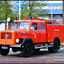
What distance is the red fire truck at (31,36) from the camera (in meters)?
13.4

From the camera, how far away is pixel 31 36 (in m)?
14.2

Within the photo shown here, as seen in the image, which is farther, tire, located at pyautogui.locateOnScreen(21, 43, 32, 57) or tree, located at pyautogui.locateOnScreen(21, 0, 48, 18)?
tree, located at pyautogui.locateOnScreen(21, 0, 48, 18)

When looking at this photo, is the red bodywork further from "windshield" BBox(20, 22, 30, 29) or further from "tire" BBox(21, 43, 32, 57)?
"tire" BBox(21, 43, 32, 57)

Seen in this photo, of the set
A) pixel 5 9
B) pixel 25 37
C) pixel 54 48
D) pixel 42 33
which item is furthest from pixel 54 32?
pixel 5 9

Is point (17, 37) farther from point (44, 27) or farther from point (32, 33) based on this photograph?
point (44, 27)

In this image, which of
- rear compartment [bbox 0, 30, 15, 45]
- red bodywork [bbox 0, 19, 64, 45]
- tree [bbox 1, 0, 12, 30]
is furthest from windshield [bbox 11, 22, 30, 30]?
tree [bbox 1, 0, 12, 30]

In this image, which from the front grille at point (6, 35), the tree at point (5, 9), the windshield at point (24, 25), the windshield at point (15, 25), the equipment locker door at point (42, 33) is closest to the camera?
the front grille at point (6, 35)

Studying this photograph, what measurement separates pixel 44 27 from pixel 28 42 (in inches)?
92.1

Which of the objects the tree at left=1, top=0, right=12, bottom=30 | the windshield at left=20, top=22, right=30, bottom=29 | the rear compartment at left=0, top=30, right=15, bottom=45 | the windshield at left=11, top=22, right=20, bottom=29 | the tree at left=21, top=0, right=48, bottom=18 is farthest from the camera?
the tree at left=1, top=0, right=12, bottom=30

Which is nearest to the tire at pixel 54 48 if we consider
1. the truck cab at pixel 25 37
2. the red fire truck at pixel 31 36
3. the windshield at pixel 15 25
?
the red fire truck at pixel 31 36

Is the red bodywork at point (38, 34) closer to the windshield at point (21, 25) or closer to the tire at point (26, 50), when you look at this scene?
the windshield at point (21, 25)

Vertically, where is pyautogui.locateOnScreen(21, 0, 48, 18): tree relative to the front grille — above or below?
above

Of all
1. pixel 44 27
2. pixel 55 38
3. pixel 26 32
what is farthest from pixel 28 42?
pixel 55 38

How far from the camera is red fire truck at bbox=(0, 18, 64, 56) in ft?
44.1
